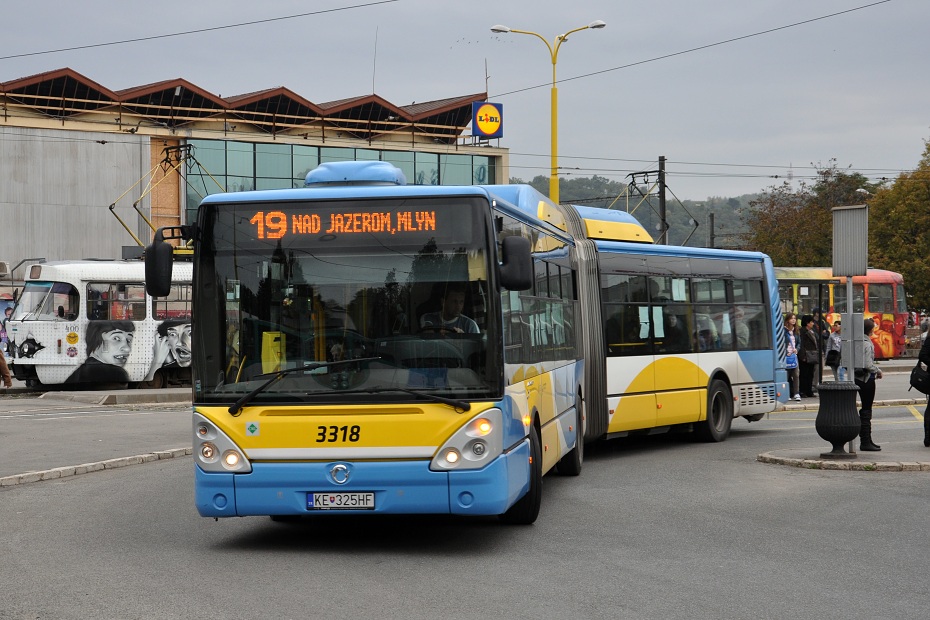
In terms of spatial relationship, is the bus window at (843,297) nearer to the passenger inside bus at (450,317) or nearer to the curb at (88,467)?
the curb at (88,467)

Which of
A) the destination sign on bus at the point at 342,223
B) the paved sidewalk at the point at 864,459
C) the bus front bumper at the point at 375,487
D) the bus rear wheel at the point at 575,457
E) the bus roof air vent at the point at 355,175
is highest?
the bus roof air vent at the point at 355,175

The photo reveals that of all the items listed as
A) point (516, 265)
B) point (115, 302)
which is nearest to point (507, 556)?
point (516, 265)

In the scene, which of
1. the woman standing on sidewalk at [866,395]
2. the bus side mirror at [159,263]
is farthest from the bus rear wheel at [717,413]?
the bus side mirror at [159,263]

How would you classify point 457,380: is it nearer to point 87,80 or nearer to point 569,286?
point 569,286

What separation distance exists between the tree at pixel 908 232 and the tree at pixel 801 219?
3.52 m

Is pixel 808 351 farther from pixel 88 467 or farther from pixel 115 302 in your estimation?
pixel 88 467

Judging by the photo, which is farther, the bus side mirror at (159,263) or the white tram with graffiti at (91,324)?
the white tram with graffiti at (91,324)

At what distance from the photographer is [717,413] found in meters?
19.6

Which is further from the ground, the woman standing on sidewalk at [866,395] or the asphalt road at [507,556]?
the woman standing on sidewalk at [866,395]

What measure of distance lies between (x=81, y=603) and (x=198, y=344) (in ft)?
8.31

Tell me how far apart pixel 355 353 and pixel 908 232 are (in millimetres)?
60937

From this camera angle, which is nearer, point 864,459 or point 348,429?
point 348,429

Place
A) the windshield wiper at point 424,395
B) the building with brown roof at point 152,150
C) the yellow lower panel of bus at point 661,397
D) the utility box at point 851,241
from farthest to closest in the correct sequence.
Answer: the building with brown roof at point 152,150 < the yellow lower panel of bus at point 661,397 < the utility box at point 851,241 < the windshield wiper at point 424,395

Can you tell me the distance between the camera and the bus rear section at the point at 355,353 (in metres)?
9.21
